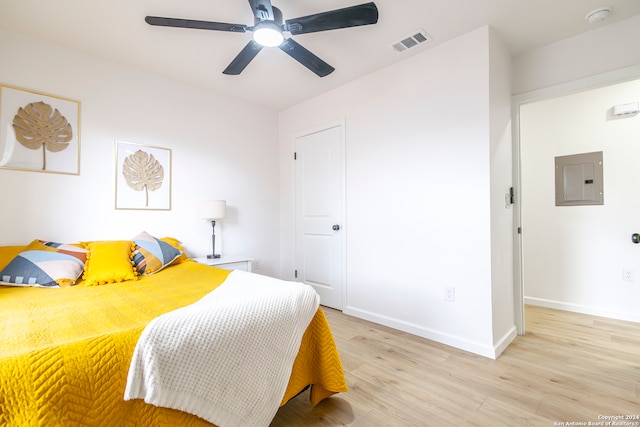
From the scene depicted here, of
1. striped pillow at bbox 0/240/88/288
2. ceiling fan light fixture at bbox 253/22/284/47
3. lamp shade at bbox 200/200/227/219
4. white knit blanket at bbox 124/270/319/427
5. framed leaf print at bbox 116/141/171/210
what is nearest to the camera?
white knit blanket at bbox 124/270/319/427

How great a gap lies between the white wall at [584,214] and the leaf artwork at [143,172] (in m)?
4.19

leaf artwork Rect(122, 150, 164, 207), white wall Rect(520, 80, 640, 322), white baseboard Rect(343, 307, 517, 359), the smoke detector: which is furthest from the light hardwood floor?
the smoke detector

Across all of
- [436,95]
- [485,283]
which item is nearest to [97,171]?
[436,95]

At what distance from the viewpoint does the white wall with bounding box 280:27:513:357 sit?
221 centimetres

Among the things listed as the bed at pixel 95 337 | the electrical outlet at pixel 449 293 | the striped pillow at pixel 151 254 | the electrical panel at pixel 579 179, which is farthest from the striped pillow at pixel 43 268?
the electrical panel at pixel 579 179

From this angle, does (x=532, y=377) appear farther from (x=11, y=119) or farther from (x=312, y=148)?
(x=11, y=119)

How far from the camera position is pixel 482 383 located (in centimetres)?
182

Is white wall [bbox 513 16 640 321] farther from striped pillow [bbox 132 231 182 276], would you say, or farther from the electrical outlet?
striped pillow [bbox 132 231 182 276]

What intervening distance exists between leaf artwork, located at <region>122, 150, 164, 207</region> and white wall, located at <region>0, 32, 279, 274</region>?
0.12 metres

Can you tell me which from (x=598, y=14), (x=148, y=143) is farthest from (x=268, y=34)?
(x=598, y=14)

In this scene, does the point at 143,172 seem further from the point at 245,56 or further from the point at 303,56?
the point at 303,56

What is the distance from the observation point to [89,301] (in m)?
1.57

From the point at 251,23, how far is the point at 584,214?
381 cm

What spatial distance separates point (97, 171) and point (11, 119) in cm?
63
